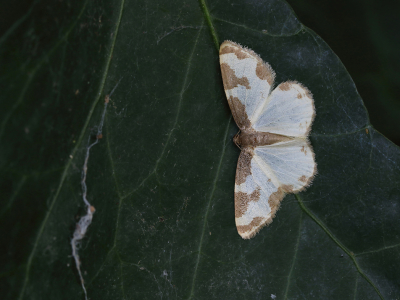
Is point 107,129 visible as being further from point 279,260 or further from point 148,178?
point 279,260

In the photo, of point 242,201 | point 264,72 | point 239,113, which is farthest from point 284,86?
point 242,201

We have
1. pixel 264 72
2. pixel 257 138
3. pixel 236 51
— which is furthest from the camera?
pixel 257 138

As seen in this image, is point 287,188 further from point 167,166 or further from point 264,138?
point 167,166

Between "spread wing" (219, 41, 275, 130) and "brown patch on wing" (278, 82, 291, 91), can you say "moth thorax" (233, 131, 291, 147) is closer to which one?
"spread wing" (219, 41, 275, 130)

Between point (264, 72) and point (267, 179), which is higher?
point (264, 72)

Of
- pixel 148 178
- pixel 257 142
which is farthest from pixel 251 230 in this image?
pixel 148 178

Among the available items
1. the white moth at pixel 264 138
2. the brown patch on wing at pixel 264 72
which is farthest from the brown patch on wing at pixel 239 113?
the brown patch on wing at pixel 264 72

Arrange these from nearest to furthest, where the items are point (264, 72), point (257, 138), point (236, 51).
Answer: point (236, 51) → point (264, 72) → point (257, 138)
